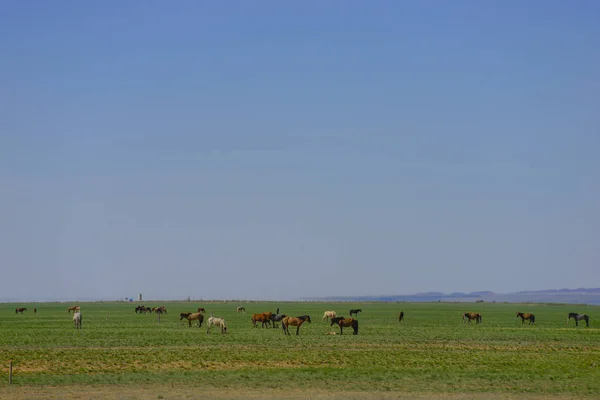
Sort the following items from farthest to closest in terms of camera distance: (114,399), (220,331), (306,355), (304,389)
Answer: (220,331), (306,355), (304,389), (114,399)

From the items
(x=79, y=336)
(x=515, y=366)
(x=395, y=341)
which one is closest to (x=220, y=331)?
(x=79, y=336)

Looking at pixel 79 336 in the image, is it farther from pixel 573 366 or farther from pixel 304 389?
pixel 573 366

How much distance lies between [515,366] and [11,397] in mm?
19785

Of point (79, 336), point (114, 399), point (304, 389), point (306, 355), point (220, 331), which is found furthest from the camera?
point (220, 331)

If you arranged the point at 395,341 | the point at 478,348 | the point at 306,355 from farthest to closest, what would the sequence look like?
the point at 395,341, the point at 478,348, the point at 306,355

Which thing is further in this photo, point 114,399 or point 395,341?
point 395,341

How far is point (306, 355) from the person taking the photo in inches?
1377

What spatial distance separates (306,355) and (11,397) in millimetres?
14963

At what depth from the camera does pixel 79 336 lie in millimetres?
47438

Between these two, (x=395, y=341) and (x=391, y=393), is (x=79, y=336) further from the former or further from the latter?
(x=391, y=393)

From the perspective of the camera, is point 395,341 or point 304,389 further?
point 395,341

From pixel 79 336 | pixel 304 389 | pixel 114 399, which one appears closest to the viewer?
pixel 114 399

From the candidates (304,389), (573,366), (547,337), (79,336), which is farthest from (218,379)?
(547,337)

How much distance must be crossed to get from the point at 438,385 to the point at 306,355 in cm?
995
